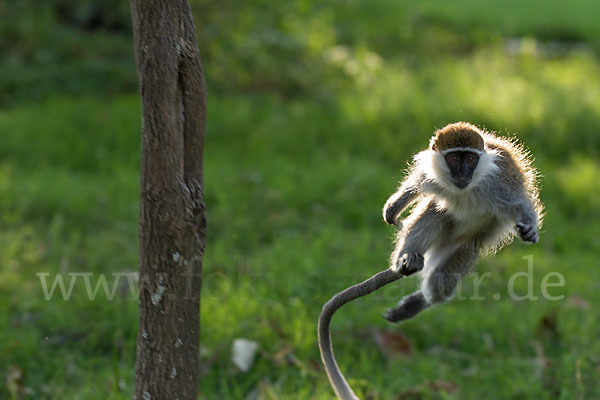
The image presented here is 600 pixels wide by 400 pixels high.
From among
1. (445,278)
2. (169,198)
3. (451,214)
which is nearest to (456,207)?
(451,214)

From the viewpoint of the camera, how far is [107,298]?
4887mm

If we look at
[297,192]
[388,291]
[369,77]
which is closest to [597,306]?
[388,291]

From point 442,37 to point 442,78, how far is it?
247 centimetres

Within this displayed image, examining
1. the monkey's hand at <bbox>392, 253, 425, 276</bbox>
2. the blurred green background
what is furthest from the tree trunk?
the blurred green background

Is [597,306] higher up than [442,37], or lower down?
lower down

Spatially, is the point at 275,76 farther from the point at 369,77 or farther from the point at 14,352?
the point at 14,352

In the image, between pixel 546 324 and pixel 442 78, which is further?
pixel 442 78

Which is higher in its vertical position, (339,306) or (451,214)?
(451,214)

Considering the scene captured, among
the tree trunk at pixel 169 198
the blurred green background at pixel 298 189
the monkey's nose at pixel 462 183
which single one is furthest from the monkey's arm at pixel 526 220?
the blurred green background at pixel 298 189

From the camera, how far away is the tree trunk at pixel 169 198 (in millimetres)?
2760

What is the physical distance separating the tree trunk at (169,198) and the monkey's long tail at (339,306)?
49cm

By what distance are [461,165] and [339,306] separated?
68 cm

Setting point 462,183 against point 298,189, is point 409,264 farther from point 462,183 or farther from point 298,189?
point 298,189

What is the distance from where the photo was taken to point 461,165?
2.87 m
